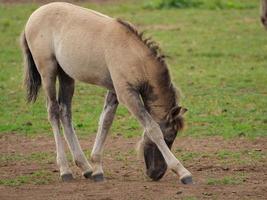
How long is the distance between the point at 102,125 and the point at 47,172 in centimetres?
83

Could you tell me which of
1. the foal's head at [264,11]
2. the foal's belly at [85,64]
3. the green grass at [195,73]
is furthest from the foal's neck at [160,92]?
the foal's head at [264,11]

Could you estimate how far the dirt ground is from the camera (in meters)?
7.80

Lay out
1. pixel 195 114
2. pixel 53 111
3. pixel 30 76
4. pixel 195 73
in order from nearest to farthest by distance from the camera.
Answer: pixel 53 111, pixel 30 76, pixel 195 114, pixel 195 73

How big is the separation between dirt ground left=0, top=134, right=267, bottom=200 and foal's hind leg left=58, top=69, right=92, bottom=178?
0.54 feet

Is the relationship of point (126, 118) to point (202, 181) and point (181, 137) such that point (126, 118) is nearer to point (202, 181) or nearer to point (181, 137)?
point (181, 137)

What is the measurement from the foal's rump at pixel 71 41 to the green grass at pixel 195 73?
2469 millimetres

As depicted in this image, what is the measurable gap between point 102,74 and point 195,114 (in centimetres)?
389

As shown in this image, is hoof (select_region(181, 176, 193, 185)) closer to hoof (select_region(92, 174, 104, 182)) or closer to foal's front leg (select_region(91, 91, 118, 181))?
hoof (select_region(92, 174, 104, 182))

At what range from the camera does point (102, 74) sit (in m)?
8.58

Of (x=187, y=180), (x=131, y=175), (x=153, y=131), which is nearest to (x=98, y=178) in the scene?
(x=131, y=175)

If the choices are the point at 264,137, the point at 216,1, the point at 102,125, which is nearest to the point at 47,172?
the point at 102,125

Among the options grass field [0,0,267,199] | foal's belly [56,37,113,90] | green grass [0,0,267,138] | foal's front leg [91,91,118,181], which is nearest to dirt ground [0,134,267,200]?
grass field [0,0,267,199]

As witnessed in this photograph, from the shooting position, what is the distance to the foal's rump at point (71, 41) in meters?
8.62

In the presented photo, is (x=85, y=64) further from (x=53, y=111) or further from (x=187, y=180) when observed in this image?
(x=187, y=180)
